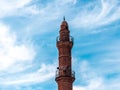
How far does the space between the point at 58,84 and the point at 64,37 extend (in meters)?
7.05

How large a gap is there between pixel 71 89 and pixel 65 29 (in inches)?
358

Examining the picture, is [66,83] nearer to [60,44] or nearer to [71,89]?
[71,89]

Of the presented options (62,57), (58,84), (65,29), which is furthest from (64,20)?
(58,84)

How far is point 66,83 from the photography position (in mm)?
52969

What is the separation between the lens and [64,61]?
178 ft

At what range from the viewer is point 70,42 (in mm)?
55656

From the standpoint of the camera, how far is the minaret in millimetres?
53125

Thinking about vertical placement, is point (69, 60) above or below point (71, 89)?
above

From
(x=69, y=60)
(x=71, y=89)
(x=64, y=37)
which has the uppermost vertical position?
(x=64, y=37)

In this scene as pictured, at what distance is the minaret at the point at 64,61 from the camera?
53.1m

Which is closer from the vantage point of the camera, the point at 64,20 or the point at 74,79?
the point at 74,79

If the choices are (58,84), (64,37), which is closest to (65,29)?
(64,37)

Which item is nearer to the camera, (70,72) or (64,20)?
(70,72)

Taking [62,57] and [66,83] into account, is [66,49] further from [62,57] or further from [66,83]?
[66,83]
